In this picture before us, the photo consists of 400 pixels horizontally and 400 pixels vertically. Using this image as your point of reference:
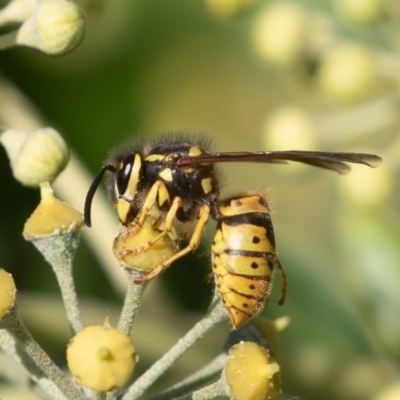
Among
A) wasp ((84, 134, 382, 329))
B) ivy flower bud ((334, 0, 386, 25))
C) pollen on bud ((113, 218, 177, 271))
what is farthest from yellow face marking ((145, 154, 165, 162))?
ivy flower bud ((334, 0, 386, 25))

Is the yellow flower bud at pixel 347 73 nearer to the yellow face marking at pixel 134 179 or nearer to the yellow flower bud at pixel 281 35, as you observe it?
the yellow flower bud at pixel 281 35

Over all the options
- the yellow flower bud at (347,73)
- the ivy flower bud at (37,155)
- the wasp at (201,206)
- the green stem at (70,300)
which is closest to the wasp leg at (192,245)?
the wasp at (201,206)

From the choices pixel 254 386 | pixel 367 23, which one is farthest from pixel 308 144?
pixel 254 386

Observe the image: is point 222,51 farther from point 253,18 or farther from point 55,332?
point 55,332

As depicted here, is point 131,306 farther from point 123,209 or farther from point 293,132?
point 293,132

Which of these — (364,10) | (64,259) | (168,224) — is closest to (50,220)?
(64,259)

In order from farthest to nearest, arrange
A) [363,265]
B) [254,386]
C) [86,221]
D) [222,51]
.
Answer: [222,51], [363,265], [86,221], [254,386]
